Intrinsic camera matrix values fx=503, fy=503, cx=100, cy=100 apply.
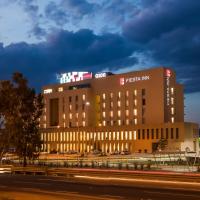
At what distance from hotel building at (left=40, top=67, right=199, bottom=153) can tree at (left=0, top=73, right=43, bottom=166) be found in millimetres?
92106

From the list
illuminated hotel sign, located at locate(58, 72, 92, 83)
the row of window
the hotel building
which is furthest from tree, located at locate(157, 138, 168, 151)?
illuminated hotel sign, located at locate(58, 72, 92, 83)

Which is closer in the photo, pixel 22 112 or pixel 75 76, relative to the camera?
pixel 22 112

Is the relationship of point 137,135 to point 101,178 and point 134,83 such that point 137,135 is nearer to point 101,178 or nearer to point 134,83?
point 134,83

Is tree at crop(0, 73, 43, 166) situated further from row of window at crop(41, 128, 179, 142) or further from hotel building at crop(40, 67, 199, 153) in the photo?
row of window at crop(41, 128, 179, 142)

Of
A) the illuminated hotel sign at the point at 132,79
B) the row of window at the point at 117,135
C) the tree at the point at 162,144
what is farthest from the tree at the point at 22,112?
the illuminated hotel sign at the point at 132,79

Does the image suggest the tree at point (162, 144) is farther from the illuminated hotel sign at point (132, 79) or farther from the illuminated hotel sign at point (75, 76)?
the illuminated hotel sign at point (75, 76)

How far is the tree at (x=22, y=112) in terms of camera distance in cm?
4650

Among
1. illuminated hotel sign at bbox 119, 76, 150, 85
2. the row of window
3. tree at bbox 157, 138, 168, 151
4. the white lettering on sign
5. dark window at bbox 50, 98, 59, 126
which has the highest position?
the white lettering on sign

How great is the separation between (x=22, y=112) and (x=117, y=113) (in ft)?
396

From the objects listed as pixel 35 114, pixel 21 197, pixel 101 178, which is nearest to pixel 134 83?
pixel 35 114

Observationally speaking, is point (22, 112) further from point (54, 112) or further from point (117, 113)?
point (54, 112)

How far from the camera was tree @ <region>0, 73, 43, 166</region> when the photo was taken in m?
46.5

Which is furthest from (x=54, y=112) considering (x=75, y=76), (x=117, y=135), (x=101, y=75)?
(x=117, y=135)

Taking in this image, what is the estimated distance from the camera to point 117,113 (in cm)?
17262
